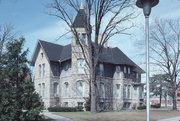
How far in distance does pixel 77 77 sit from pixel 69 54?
15.0 ft

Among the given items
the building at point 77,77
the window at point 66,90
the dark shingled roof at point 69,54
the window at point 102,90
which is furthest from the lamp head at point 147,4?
the window at point 66,90

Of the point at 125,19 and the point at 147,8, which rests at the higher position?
the point at 125,19

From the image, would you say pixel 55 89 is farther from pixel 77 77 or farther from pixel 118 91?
pixel 118 91

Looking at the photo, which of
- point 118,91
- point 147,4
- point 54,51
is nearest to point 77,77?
point 54,51

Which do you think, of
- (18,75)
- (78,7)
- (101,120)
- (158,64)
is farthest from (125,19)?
(158,64)

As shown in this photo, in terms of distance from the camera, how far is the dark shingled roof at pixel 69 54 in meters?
39.5

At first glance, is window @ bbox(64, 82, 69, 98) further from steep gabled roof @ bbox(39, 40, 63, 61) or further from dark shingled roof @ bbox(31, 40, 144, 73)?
steep gabled roof @ bbox(39, 40, 63, 61)

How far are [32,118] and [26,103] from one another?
41.5 inches

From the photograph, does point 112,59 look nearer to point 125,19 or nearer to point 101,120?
point 125,19

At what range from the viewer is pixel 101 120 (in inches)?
797

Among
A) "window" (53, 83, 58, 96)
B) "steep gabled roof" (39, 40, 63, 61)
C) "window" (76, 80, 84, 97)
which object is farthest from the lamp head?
"window" (53, 83, 58, 96)

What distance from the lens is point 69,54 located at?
3900 cm

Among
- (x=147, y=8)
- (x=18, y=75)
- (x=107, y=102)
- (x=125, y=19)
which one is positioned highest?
(x=125, y=19)

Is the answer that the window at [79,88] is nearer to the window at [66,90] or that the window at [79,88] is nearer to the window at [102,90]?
the window at [66,90]
